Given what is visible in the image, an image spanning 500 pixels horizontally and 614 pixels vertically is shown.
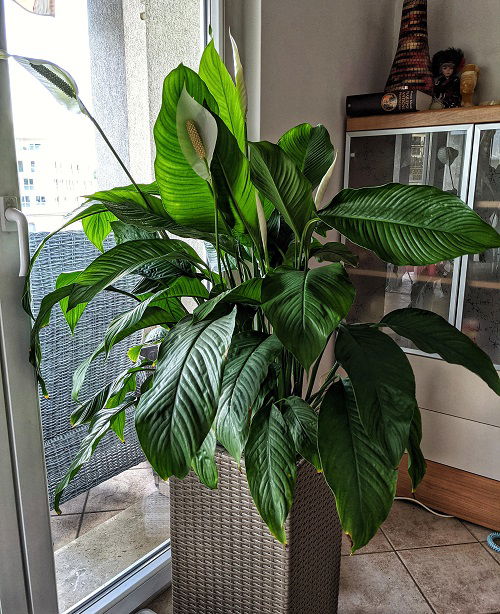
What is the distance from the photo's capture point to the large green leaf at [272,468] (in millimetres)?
881

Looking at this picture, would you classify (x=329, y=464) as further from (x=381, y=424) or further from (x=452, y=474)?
(x=452, y=474)

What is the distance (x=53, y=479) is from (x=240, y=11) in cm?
145

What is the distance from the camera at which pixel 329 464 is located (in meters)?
0.80

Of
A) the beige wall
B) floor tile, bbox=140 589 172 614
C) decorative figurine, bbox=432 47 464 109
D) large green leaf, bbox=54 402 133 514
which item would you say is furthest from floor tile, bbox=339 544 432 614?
the beige wall

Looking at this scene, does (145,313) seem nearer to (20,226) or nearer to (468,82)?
(20,226)

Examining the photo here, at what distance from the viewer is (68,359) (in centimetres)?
132

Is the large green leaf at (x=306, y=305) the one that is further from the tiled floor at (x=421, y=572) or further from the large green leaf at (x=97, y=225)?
the tiled floor at (x=421, y=572)

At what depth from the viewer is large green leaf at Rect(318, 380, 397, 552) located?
0.77 metres

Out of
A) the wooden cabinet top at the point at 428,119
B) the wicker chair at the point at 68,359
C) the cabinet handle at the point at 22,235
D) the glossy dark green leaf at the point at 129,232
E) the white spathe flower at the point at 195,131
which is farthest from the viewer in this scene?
the wooden cabinet top at the point at 428,119

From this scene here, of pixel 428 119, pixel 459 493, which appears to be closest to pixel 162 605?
pixel 459 493

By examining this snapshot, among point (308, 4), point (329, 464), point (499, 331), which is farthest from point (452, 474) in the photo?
point (308, 4)

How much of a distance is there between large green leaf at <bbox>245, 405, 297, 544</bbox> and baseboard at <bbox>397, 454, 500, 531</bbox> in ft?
3.83

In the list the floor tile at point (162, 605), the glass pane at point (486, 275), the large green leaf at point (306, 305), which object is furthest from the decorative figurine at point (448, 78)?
the floor tile at point (162, 605)

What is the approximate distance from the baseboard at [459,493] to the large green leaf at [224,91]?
1432mm
